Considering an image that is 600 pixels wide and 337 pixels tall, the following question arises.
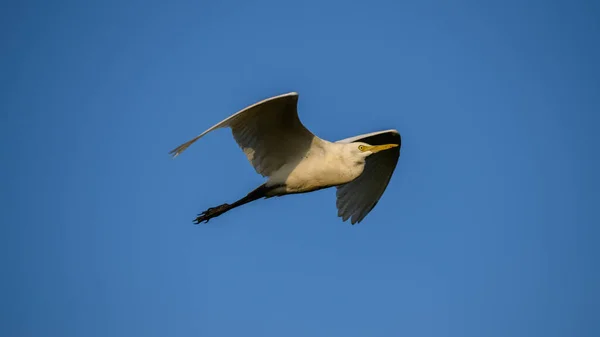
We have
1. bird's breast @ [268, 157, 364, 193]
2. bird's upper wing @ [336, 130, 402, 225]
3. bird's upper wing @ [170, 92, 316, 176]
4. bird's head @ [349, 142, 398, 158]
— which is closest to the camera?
bird's upper wing @ [170, 92, 316, 176]

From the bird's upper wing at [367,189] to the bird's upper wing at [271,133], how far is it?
2807 millimetres

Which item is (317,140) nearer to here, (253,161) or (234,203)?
(253,161)

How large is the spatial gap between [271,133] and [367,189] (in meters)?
3.88

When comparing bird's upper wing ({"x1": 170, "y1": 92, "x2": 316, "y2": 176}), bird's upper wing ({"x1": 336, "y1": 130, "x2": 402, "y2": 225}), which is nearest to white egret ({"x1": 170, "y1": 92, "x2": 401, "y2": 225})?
bird's upper wing ({"x1": 170, "y1": 92, "x2": 316, "y2": 176})

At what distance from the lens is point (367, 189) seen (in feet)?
55.2

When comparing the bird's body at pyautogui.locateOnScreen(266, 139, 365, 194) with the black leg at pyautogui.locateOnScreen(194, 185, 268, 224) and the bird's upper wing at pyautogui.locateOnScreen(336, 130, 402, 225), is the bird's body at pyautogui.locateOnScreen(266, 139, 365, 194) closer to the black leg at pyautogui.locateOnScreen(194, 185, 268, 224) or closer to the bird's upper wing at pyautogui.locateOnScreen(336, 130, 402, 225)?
the black leg at pyautogui.locateOnScreen(194, 185, 268, 224)

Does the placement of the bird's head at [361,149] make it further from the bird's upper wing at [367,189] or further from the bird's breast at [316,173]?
the bird's upper wing at [367,189]

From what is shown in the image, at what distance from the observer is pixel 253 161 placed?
46.4 ft

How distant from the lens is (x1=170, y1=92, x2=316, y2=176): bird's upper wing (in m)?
12.6

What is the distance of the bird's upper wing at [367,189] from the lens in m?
16.6

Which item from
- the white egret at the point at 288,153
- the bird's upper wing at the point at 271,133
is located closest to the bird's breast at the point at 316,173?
the white egret at the point at 288,153

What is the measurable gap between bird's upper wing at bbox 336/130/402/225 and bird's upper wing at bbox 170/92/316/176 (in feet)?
9.21
